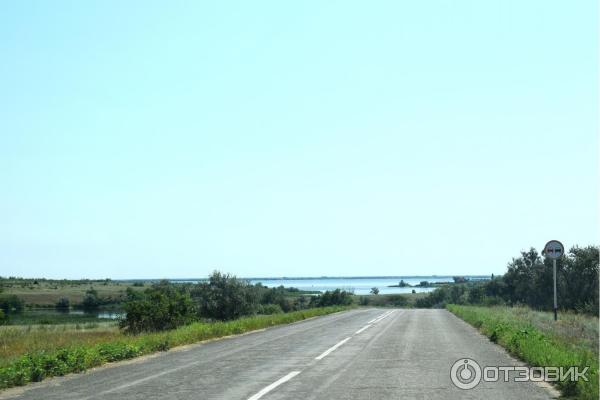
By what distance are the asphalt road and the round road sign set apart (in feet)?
23.1

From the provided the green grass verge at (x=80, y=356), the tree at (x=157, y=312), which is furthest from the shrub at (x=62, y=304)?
the green grass verge at (x=80, y=356)

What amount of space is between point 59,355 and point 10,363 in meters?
1.29

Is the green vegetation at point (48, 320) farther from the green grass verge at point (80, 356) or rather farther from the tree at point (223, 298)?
the green grass verge at point (80, 356)

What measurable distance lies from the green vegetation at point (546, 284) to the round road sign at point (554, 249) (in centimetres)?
2717

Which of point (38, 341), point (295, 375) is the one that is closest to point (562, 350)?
point (295, 375)

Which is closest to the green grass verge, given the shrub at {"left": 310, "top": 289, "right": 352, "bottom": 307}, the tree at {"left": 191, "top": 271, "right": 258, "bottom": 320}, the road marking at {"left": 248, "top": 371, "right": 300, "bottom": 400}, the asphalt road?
the asphalt road

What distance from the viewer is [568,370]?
453 inches

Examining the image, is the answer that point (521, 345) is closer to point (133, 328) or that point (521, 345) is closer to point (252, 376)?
point (252, 376)

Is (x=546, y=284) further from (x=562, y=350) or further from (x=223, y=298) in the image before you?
(x=562, y=350)

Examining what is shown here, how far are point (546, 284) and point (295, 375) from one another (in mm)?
65783

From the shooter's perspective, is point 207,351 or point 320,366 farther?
point 207,351

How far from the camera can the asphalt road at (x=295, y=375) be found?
1039 centimetres

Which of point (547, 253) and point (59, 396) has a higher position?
point (547, 253)

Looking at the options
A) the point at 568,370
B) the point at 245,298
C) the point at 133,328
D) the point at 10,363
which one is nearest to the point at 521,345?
the point at 568,370
